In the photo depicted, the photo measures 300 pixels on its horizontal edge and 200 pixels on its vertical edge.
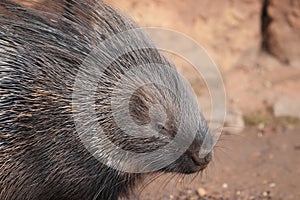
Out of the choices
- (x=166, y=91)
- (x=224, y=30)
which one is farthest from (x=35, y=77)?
(x=224, y=30)

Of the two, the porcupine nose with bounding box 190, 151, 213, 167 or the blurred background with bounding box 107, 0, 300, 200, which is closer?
the porcupine nose with bounding box 190, 151, 213, 167

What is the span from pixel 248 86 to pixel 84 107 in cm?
275

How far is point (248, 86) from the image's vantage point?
5121 mm

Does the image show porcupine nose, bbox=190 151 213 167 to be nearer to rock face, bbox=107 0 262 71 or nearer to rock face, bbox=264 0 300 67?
rock face, bbox=107 0 262 71

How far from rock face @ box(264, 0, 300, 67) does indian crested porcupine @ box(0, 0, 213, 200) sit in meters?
2.79

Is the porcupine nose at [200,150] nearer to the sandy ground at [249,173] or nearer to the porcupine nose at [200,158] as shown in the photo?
the porcupine nose at [200,158]

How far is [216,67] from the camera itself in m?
4.98

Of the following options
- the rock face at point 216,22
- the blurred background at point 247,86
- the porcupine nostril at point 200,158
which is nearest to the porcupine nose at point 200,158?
the porcupine nostril at point 200,158

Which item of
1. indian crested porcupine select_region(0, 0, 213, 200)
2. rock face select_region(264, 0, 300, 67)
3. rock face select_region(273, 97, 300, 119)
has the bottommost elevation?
rock face select_region(273, 97, 300, 119)

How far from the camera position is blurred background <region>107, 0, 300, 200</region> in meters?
3.70

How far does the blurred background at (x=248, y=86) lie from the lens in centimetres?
370

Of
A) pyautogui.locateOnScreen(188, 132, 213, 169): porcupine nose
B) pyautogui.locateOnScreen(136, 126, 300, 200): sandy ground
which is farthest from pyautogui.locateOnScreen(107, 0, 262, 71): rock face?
pyautogui.locateOnScreen(188, 132, 213, 169): porcupine nose

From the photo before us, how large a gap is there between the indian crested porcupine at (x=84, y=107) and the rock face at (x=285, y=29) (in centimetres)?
279

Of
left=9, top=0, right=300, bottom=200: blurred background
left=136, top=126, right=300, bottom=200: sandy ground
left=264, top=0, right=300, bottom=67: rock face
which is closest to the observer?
left=136, top=126, right=300, bottom=200: sandy ground
